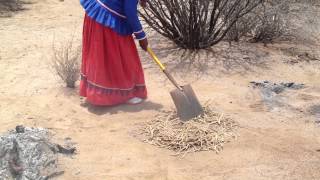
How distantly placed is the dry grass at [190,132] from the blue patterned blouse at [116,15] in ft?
2.48

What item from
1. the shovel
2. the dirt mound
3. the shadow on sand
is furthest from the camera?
the shadow on sand

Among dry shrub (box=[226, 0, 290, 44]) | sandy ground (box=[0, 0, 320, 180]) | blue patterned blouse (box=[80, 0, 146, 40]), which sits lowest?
sandy ground (box=[0, 0, 320, 180])

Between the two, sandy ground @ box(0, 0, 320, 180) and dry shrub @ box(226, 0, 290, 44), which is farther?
dry shrub @ box(226, 0, 290, 44)

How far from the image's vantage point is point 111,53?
174 inches

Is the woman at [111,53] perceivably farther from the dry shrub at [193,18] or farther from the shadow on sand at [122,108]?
the dry shrub at [193,18]

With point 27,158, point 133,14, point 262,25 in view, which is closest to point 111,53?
→ point 133,14

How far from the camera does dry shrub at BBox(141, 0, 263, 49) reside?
568 centimetres

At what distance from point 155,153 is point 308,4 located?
15.9ft

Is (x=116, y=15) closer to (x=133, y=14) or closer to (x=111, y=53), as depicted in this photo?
(x=133, y=14)

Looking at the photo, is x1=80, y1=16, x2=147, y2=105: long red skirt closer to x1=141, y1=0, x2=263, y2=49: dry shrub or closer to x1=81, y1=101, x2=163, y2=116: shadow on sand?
x1=81, y1=101, x2=163, y2=116: shadow on sand

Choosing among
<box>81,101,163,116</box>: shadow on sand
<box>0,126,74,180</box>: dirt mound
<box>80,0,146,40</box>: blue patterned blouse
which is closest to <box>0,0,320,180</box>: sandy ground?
<box>81,101,163,116</box>: shadow on sand

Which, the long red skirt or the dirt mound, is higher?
the long red skirt

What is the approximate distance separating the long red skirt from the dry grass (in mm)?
460

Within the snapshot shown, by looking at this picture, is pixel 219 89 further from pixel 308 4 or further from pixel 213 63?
pixel 308 4
